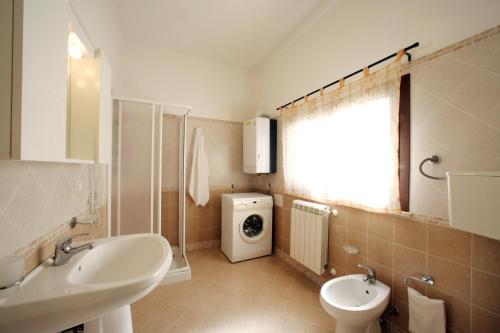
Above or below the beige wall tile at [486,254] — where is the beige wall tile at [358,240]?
below

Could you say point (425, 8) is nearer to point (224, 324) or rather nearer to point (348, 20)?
→ point (348, 20)

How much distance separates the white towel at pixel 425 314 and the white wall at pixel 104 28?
271 cm

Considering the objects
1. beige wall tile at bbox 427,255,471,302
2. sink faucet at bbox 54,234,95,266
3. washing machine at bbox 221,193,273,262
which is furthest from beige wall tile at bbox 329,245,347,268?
sink faucet at bbox 54,234,95,266

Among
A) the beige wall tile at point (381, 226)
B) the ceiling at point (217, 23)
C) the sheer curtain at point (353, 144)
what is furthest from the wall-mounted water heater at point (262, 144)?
the beige wall tile at point (381, 226)

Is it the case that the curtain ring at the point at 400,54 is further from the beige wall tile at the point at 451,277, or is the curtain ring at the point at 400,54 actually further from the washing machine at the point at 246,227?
the washing machine at the point at 246,227

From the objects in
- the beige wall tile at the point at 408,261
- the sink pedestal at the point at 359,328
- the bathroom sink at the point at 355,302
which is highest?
the beige wall tile at the point at 408,261

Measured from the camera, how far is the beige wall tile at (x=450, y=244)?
1.07m

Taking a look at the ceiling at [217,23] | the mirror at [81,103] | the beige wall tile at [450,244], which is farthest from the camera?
the ceiling at [217,23]

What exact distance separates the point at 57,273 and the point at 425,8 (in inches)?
97.3

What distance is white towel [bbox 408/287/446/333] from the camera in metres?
1.11

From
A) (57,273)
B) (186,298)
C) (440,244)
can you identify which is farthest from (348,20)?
(186,298)

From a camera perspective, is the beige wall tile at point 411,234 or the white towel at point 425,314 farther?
the beige wall tile at point 411,234

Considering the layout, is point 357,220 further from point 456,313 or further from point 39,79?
A: point 39,79

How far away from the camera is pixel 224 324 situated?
153 centimetres
